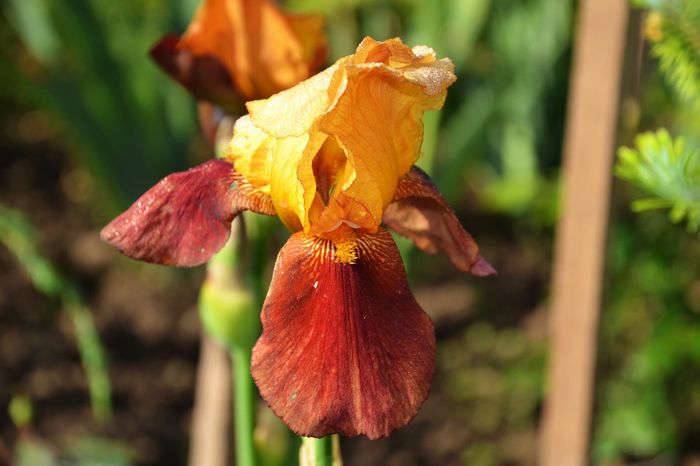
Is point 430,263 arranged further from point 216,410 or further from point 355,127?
point 355,127

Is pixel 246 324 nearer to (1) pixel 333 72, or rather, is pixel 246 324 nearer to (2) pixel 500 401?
(1) pixel 333 72

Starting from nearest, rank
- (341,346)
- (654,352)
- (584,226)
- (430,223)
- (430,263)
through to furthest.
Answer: (341,346) < (430,223) < (584,226) < (654,352) < (430,263)

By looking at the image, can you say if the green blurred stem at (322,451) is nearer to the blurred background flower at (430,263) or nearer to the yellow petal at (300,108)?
the yellow petal at (300,108)

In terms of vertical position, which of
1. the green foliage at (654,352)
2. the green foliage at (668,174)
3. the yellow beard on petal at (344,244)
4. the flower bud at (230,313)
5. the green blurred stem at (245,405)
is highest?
the yellow beard on petal at (344,244)

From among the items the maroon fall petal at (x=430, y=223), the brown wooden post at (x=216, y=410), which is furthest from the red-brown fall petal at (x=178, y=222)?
the brown wooden post at (x=216, y=410)

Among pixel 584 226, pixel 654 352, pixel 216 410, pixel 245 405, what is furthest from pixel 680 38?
pixel 654 352

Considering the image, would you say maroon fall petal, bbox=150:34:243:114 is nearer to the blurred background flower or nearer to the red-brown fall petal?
the red-brown fall petal
